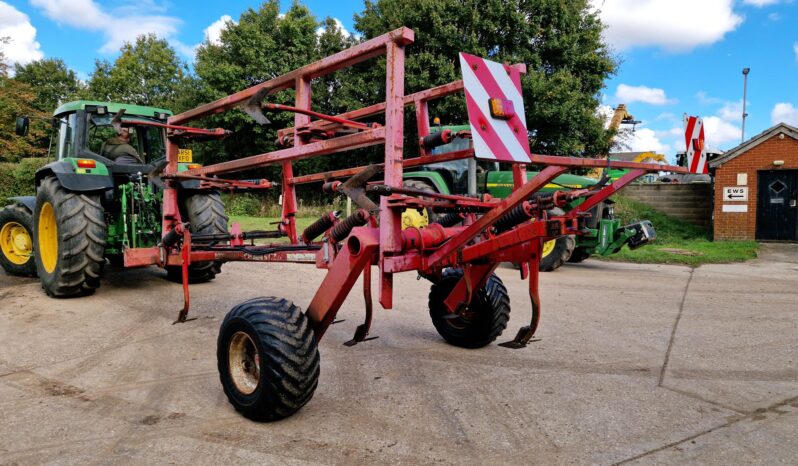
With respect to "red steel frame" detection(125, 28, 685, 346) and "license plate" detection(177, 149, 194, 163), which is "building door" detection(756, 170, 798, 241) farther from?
"license plate" detection(177, 149, 194, 163)

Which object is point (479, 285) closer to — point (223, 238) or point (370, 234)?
point (370, 234)

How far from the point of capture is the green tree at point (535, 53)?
2006cm

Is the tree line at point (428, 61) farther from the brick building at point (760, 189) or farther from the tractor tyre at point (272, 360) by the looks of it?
the tractor tyre at point (272, 360)

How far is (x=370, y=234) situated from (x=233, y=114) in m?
22.6

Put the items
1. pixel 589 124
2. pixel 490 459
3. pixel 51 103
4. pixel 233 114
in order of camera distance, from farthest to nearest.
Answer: pixel 51 103
pixel 233 114
pixel 589 124
pixel 490 459

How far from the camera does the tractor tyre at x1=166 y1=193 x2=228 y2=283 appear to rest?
275 inches

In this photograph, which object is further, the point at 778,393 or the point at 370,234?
the point at 778,393

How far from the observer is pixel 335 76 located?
2548 cm

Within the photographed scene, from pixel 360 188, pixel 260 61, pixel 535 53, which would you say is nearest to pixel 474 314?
pixel 360 188

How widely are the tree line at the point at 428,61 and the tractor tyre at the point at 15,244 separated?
13379 millimetres

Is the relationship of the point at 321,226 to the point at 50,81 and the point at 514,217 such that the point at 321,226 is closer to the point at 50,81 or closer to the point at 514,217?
the point at 514,217

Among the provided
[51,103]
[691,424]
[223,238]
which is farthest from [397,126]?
[51,103]

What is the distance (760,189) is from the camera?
14930 mm

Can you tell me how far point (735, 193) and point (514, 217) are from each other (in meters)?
14.3
